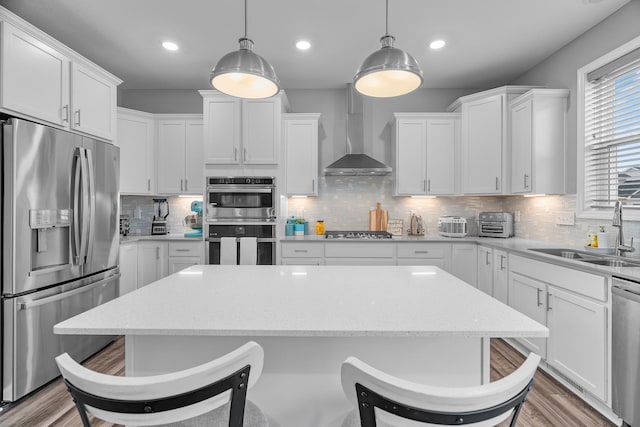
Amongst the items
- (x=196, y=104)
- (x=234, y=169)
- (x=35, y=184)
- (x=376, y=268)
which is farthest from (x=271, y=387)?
(x=196, y=104)

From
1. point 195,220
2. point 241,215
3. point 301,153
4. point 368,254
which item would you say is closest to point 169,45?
point 301,153

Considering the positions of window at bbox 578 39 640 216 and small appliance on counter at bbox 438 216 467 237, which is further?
small appliance on counter at bbox 438 216 467 237

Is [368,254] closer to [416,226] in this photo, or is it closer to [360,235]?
[360,235]

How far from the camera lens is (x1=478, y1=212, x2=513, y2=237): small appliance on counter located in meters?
3.65

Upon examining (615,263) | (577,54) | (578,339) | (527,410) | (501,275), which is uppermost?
(577,54)

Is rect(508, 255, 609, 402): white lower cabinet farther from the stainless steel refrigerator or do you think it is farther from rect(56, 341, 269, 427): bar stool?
the stainless steel refrigerator

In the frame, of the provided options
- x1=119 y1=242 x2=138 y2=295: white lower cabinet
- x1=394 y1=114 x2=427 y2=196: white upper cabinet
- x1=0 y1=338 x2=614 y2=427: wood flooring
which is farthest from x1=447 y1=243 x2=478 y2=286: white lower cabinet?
x1=119 y1=242 x2=138 y2=295: white lower cabinet

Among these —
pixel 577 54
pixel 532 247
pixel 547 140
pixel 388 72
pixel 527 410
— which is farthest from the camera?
pixel 547 140

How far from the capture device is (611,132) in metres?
2.69

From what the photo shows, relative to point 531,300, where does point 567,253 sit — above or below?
above

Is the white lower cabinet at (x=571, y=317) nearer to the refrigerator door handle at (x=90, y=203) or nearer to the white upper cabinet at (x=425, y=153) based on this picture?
the white upper cabinet at (x=425, y=153)

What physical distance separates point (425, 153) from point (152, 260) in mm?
3448

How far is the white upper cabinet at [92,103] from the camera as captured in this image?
8.32 ft

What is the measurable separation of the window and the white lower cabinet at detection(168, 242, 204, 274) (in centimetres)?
389
